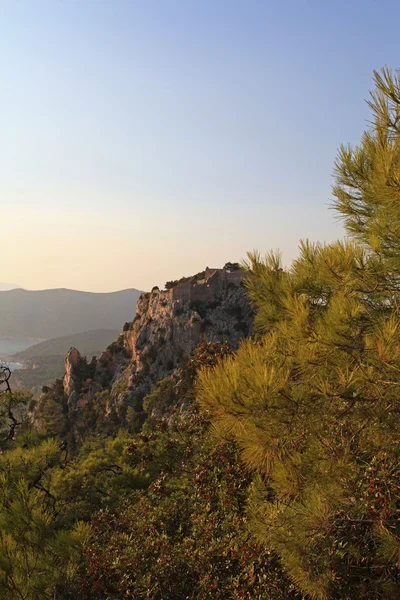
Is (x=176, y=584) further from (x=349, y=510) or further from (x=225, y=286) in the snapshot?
(x=225, y=286)

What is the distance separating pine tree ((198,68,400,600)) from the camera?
283 centimetres

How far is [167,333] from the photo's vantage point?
3716 centimetres

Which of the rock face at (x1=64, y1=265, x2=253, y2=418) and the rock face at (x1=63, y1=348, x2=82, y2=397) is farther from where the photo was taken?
the rock face at (x1=63, y1=348, x2=82, y2=397)

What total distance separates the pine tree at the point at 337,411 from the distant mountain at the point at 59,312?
491ft

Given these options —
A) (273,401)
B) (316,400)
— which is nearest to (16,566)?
(273,401)

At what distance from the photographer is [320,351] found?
3207 mm

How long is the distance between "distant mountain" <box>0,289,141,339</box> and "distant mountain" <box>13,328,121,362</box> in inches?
1316

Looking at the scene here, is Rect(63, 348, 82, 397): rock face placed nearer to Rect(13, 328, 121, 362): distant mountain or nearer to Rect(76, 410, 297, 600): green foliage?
Rect(76, 410, 297, 600): green foliage

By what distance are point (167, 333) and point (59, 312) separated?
5744 inches

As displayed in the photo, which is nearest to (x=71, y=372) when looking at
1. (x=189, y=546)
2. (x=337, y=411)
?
(x=189, y=546)

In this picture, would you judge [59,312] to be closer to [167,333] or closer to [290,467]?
[167,333]

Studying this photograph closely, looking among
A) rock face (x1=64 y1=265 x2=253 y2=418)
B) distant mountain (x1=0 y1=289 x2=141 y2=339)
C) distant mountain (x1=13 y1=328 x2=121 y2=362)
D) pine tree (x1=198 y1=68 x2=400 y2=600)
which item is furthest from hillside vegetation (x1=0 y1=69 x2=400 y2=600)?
distant mountain (x1=0 y1=289 x2=141 y2=339)

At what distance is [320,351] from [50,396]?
39.6 metres

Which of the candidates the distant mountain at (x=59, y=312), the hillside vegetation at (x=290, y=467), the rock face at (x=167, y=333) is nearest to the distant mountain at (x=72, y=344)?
the distant mountain at (x=59, y=312)
